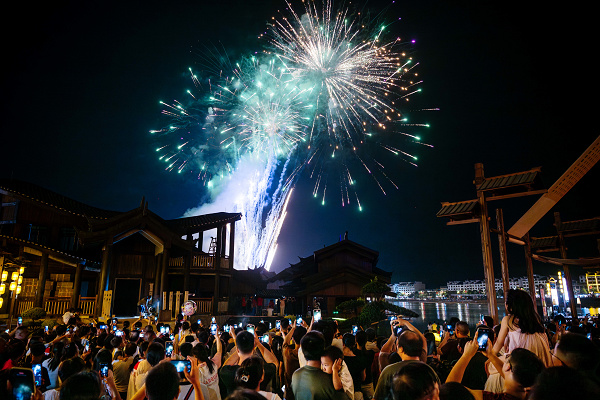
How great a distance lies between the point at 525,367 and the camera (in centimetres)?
291

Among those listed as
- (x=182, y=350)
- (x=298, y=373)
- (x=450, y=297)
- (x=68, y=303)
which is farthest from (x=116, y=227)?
(x=450, y=297)

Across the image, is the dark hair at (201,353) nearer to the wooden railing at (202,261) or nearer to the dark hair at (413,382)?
the dark hair at (413,382)

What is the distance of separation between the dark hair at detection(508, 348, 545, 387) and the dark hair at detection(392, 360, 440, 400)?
Result: 120 centimetres

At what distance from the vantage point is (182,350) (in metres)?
4.80

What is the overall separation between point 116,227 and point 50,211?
579 cm

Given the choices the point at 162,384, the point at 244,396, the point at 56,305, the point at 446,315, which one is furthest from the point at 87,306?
the point at 446,315

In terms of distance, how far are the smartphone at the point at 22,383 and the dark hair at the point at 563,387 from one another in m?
4.28

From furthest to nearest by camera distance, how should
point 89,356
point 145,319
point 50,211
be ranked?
point 50,211, point 145,319, point 89,356

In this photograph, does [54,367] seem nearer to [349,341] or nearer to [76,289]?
[349,341]

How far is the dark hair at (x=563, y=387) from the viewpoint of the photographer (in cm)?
208

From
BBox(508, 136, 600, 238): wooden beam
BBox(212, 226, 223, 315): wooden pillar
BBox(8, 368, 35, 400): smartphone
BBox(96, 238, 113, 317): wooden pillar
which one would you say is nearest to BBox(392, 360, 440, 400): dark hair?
BBox(8, 368, 35, 400): smartphone

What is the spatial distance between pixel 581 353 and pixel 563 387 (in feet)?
4.52

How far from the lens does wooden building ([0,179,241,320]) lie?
62.7 feet

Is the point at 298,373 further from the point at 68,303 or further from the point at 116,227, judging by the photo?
the point at 68,303
